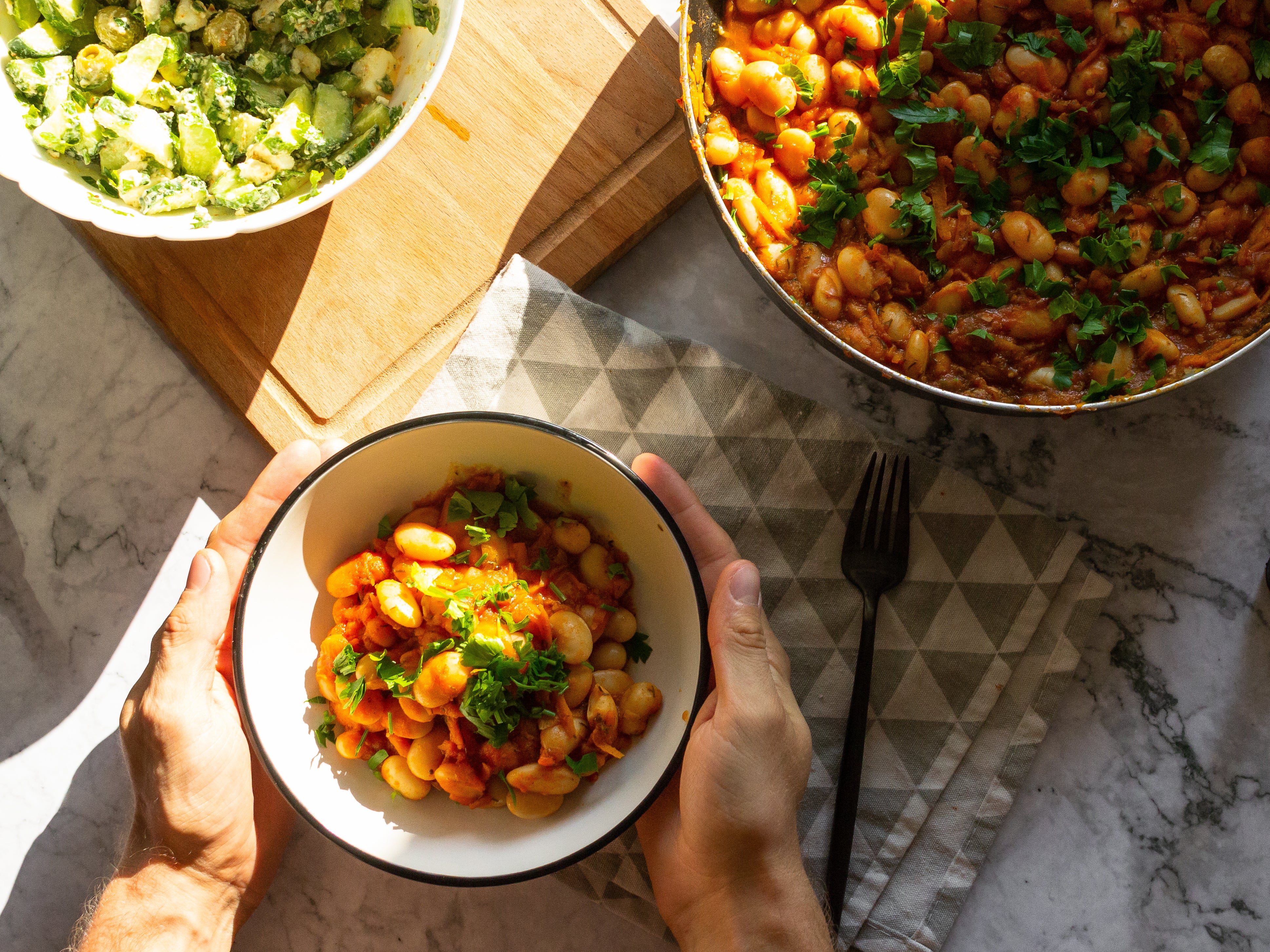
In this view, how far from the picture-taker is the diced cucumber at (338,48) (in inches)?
48.2

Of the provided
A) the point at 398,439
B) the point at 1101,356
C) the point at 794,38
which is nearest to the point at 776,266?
the point at 794,38

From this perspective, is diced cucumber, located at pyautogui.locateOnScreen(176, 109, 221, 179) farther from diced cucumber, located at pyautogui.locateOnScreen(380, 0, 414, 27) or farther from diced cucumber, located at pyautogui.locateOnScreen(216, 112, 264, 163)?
diced cucumber, located at pyautogui.locateOnScreen(380, 0, 414, 27)

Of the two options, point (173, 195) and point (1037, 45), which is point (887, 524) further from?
point (173, 195)

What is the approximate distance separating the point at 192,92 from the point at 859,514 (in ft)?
3.78

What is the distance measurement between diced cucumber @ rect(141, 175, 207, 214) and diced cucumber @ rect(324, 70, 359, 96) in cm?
23

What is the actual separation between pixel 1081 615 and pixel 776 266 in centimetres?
80

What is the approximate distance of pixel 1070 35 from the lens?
1295 millimetres

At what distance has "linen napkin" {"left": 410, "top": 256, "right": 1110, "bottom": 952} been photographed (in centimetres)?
145

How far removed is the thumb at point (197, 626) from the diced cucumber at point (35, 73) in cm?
67

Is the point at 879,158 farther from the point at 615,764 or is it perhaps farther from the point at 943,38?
the point at 615,764

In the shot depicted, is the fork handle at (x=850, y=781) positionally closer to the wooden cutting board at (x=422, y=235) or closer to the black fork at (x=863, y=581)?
the black fork at (x=863, y=581)

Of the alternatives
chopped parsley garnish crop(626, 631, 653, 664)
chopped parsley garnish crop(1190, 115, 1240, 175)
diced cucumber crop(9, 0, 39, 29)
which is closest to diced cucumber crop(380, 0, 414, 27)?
diced cucumber crop(9, 0, 39, 29)

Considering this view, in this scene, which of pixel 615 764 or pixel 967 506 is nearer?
pixel 615 764

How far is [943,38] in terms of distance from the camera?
132 cm
